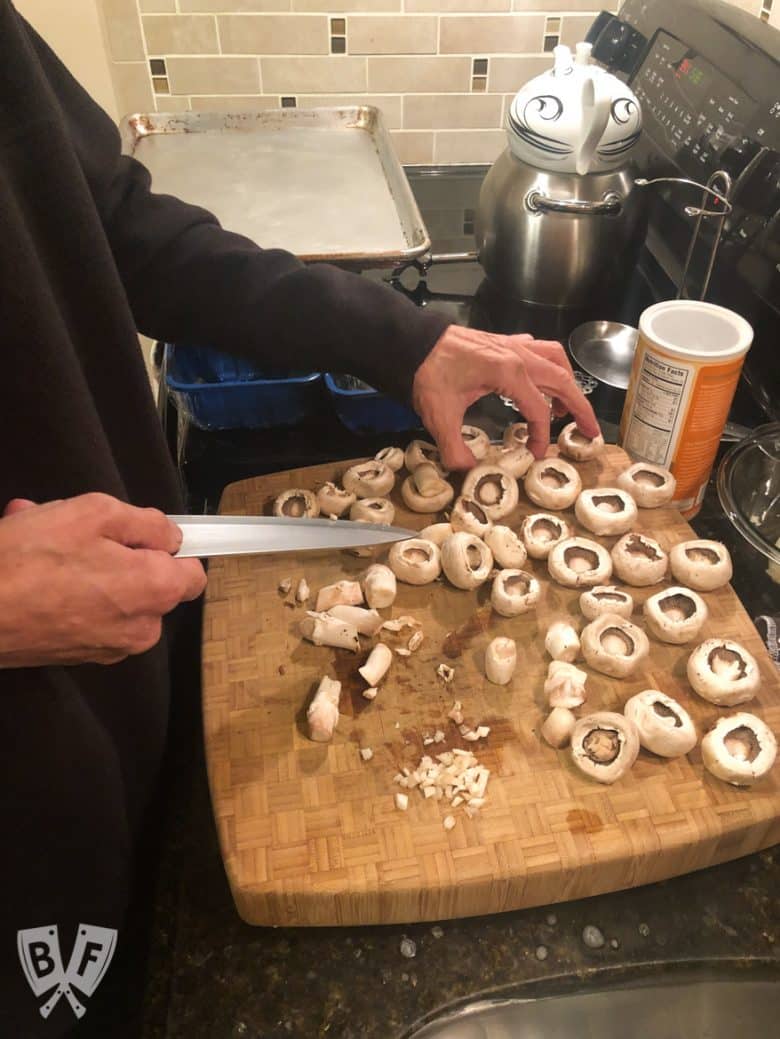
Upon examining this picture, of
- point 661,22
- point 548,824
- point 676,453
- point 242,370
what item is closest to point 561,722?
point 548,824

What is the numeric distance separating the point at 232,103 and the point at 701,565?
1340 millimetres

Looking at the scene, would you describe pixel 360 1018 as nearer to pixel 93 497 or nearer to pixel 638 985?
pixel 638 985

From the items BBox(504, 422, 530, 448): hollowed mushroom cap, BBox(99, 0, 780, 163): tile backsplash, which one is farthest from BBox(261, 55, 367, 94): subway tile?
BBox(504, 422, 530, 448): hollowed mushroom cap

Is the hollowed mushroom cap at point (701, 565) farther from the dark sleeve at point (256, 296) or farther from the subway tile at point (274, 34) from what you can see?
the subway tile at point (274, 34)

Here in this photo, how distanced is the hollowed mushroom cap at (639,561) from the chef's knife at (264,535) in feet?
0.81

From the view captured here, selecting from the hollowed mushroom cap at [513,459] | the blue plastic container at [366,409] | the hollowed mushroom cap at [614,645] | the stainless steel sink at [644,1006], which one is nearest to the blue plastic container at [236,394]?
the blue plastic container at [366,409]

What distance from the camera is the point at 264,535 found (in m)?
0.75

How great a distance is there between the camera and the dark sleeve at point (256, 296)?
869 mm

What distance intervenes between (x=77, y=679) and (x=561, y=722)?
16.9 inches

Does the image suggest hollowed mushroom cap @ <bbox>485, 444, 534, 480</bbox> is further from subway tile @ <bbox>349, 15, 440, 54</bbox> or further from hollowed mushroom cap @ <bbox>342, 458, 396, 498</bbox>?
subway tile @ <bbox>349, 15, 440, 54</bbox>

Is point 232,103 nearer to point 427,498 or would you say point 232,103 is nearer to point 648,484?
point 427,498

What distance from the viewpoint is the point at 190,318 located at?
906 millimetres

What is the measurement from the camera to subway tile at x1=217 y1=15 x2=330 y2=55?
5.09ft

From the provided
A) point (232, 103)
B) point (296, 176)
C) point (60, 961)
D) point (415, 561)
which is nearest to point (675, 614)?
point (415, 561)
